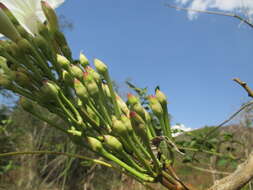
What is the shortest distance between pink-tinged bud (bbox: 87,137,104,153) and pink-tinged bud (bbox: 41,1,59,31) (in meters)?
0.56

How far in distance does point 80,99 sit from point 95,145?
19cm

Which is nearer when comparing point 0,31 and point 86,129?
point 86,129

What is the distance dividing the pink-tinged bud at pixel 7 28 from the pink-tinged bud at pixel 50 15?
0.15m

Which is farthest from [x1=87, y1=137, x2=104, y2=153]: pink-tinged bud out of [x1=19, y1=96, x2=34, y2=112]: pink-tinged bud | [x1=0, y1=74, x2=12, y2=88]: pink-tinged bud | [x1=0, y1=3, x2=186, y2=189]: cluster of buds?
[x1=0, y1=74, x2=12, y2=88]: pink-tinged bud

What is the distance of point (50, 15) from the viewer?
117 centimetres

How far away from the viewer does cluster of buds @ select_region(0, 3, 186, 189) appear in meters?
0.91

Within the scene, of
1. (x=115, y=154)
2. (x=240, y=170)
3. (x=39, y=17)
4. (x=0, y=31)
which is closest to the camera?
(x=240, y=170)

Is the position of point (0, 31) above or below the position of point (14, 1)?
below

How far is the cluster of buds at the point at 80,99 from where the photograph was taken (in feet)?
3.00

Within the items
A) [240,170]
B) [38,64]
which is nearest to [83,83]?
[38,64]

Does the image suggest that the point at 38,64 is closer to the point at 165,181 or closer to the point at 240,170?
the point at 165,181

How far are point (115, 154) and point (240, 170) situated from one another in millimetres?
444

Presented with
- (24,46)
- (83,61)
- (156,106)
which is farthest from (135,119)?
(24,46)

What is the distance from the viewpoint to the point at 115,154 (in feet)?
3.26
